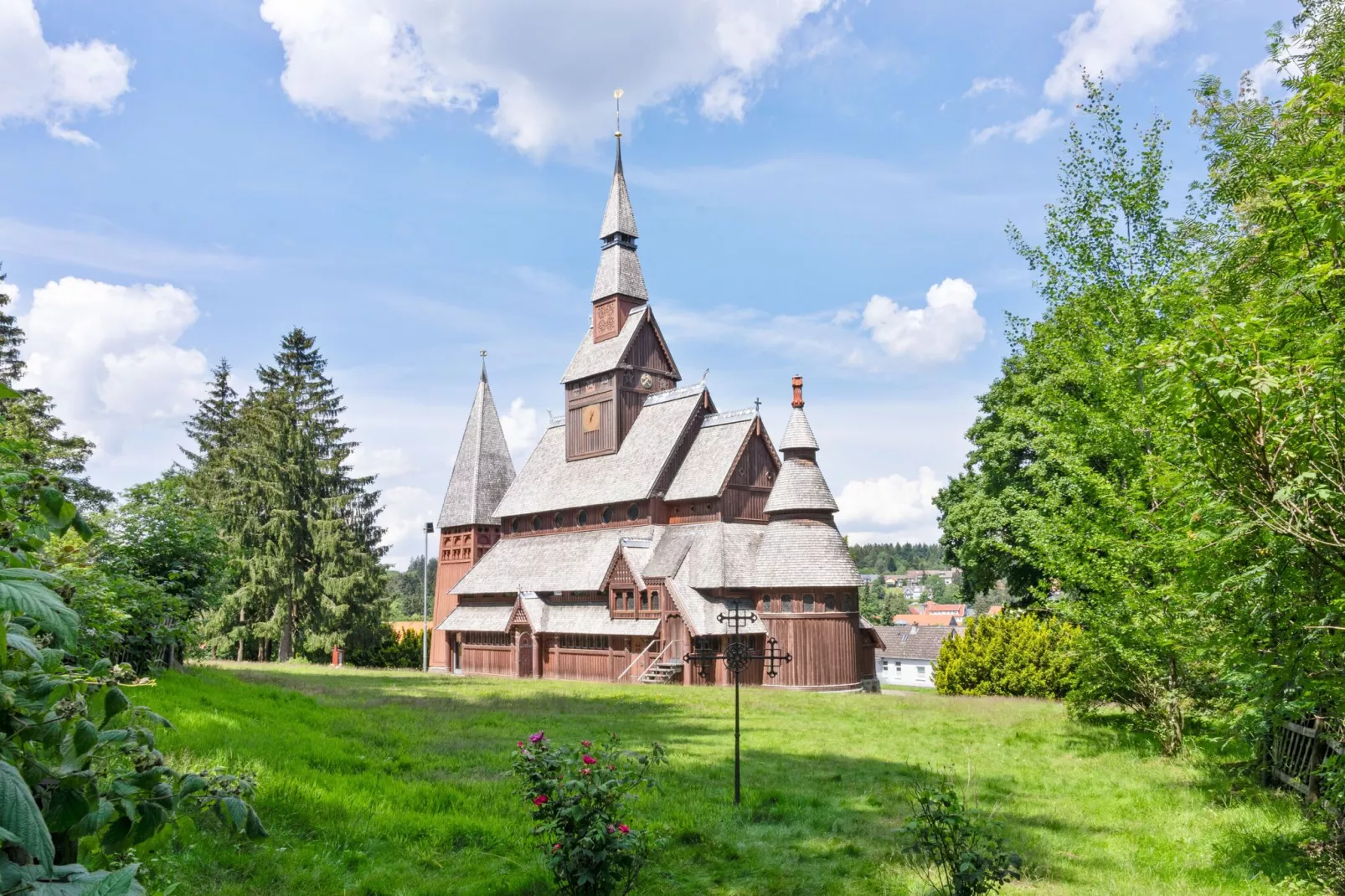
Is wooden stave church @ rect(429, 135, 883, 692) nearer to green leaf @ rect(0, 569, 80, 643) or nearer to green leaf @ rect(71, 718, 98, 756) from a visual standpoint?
green leaf @ rect(71, 718, 98, 756)

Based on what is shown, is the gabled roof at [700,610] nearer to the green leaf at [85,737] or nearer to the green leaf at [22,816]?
the green leaf at [85,737]

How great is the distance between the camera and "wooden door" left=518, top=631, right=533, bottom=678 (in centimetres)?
4228

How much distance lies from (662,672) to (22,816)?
33.6m

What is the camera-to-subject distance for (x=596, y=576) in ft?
132

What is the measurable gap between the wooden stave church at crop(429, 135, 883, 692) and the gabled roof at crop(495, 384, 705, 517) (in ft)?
0.35

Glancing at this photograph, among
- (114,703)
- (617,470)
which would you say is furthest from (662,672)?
(114,703)

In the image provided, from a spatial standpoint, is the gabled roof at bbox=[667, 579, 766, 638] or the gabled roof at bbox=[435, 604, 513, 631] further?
the gabled roof at bbox=[435, 604, 513, 631]

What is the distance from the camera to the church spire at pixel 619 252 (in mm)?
47706

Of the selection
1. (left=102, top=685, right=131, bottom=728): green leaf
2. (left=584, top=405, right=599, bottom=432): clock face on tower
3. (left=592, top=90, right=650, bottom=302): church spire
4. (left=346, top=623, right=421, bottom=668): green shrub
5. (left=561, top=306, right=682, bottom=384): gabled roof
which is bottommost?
(left=346, top=623, right=421, bottom=668): green shrub

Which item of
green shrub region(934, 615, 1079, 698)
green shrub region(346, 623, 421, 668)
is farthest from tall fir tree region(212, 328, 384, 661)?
green shrub region(934, 615, 1079, 698)

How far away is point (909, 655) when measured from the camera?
92250 mm

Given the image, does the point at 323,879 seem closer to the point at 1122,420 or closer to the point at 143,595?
the point at 143,595

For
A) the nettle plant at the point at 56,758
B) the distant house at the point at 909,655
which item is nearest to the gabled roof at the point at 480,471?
the nettle plant at the point at 56,758

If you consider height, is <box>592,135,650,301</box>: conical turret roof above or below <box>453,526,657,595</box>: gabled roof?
above
